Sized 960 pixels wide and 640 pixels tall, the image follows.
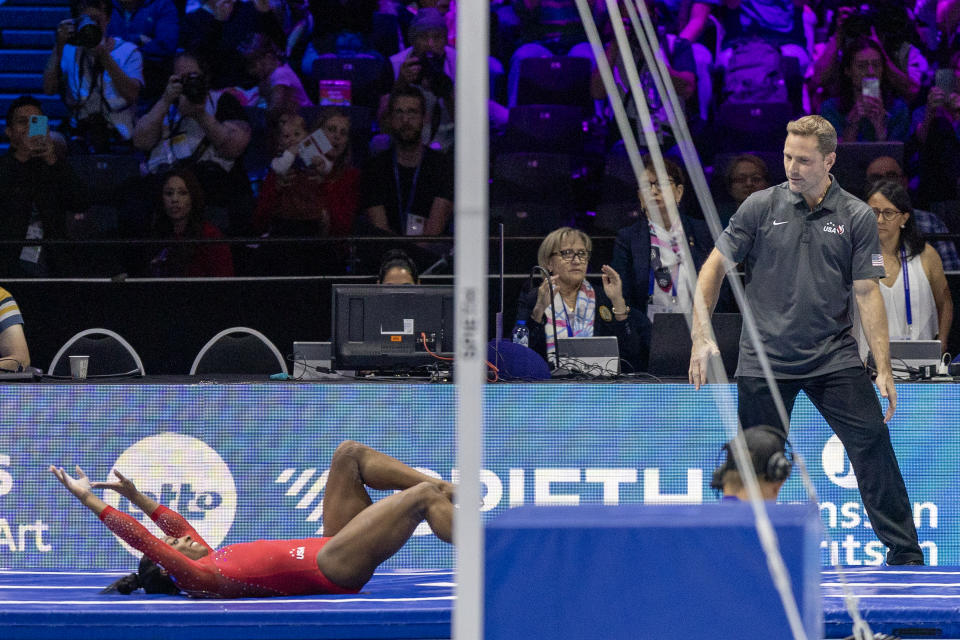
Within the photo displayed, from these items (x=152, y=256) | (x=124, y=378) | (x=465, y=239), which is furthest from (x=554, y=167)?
(x=465, y=239)

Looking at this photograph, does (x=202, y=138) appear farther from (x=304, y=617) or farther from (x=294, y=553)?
(x=304, y=617)

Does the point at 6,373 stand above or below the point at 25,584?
above

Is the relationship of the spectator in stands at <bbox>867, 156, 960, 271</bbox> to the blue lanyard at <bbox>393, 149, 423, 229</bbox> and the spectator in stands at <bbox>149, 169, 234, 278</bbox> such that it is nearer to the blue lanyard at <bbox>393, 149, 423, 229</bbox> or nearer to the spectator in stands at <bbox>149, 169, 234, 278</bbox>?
the blue lanyard at <bbox>393, 149, 423, 229</bbox>

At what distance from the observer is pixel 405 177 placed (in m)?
8.29

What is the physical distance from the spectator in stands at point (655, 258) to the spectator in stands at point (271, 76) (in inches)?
128

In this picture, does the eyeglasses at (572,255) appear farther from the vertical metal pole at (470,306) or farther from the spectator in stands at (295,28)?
the spectator in stands at (295,28)

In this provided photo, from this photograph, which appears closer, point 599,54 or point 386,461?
point 599,54

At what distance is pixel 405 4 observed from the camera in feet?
31.8

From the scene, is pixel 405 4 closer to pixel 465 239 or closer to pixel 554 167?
pixel 554 167

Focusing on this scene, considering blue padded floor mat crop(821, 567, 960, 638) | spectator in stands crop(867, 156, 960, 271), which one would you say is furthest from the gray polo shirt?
spectator in stands crop(867, 156, 960, 271)

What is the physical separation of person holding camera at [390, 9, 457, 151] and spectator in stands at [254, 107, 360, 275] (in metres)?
0.65

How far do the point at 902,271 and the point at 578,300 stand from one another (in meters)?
1.64

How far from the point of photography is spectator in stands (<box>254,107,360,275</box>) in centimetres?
809

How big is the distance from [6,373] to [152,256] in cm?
252
